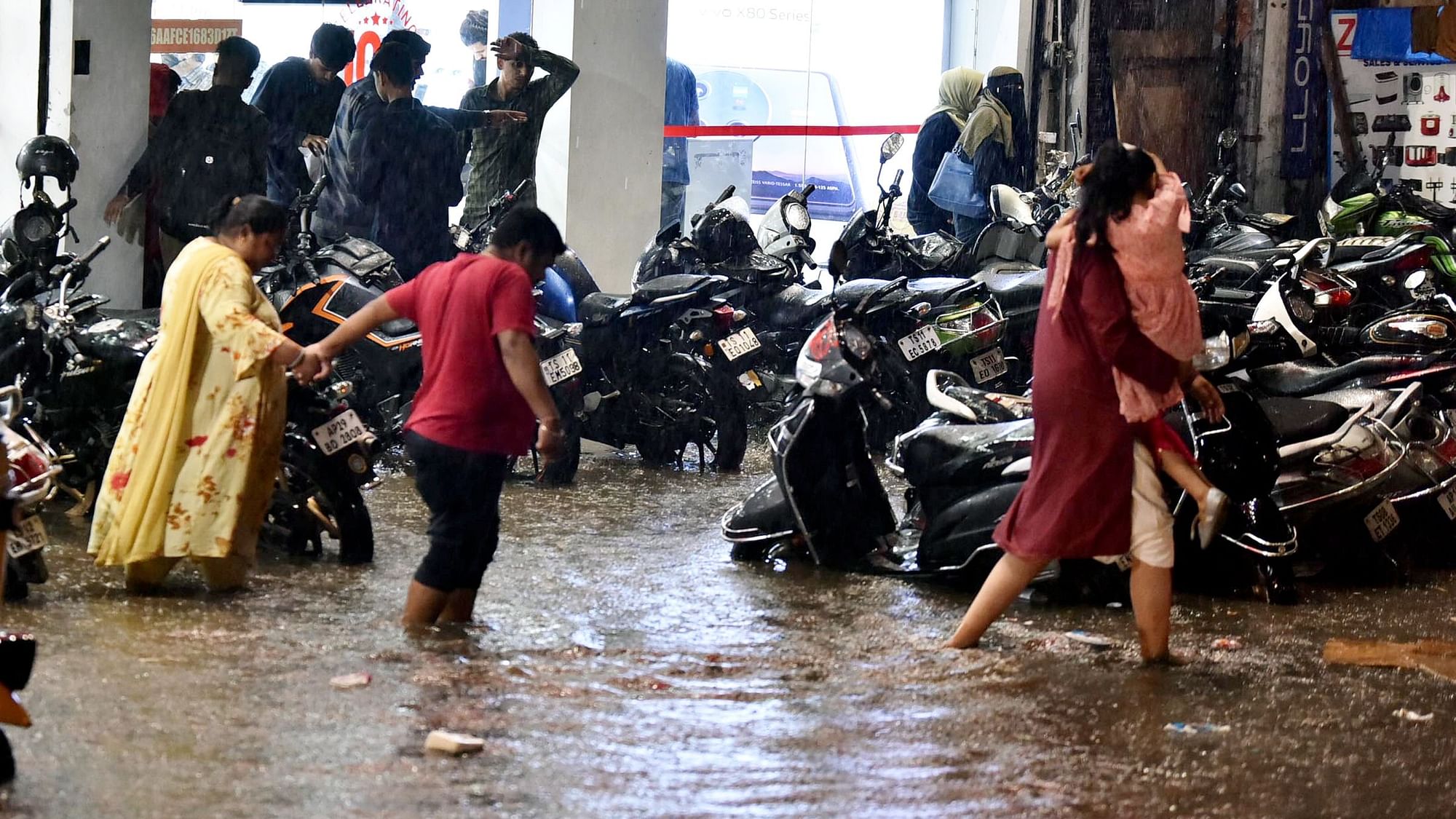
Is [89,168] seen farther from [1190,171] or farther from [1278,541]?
[1190,171]

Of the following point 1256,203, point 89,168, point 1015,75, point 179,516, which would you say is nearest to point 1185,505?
point 179,516

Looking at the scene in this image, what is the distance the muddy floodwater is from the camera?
4238 mm

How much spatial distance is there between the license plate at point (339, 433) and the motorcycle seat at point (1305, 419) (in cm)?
384

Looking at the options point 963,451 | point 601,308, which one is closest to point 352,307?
point 601,308

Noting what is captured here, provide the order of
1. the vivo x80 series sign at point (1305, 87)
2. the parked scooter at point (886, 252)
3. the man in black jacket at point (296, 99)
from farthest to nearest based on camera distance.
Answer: the vivo x80 series sign at point (1305, 87) → the parked scooter at point (886, 252) → the man in black jacket at point (296, 99)

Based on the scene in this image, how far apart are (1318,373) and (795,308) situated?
12.5ft

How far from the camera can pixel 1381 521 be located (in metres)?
7.65

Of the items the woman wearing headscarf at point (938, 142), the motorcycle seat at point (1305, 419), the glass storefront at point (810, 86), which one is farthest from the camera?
the glass storefront at point (810, 86)

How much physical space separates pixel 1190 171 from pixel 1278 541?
1026 centimetres

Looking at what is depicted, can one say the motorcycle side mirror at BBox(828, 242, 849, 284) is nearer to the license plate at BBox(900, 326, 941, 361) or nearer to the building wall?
the license plate at BBox(900, 326, 941, 361)

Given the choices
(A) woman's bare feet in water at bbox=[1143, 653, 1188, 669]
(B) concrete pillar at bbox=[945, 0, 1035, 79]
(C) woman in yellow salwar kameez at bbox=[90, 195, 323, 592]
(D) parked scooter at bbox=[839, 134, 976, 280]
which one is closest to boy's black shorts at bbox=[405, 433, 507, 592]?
(C) woman in yellow salwar kameez at bbox=[90, 195, 323, 592]

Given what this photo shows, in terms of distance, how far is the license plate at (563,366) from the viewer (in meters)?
9.50

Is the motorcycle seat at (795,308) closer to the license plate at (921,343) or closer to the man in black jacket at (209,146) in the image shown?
the license plate at (921,343)

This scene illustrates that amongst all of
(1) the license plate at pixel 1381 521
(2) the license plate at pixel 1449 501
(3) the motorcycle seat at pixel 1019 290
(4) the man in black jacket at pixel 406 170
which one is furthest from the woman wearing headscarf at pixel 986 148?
(1) the license plate at pixel 1381 521
